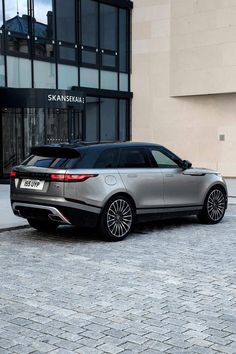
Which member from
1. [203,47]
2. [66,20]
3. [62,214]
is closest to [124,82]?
[203,47]

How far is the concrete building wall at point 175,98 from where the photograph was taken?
21156 millimetres

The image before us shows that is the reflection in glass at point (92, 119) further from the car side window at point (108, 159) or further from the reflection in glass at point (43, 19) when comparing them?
the car side window at point (108, 159)

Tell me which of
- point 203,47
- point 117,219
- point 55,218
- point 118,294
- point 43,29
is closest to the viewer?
point 118,294

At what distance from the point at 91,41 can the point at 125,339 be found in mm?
18421

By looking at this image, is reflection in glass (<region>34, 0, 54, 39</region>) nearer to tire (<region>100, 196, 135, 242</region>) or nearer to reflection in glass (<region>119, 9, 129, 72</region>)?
reflection in glass (<region>119, 9, 129, 72</region>)

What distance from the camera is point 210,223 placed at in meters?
10.1

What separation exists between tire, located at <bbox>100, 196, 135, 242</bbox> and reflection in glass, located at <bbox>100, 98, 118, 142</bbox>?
13.5 metres

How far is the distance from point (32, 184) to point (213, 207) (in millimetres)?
3792

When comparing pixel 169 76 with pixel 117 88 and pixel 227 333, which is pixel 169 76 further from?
pixel 227 333

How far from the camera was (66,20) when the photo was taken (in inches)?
790

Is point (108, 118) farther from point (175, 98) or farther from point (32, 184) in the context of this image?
point (32, 184)

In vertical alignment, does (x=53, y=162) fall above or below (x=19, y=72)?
below

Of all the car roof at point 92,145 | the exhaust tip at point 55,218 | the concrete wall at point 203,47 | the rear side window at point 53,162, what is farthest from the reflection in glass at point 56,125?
the exhaust tip at point 55,218

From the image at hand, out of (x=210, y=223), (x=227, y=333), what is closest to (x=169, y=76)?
(x=210, y=223)
